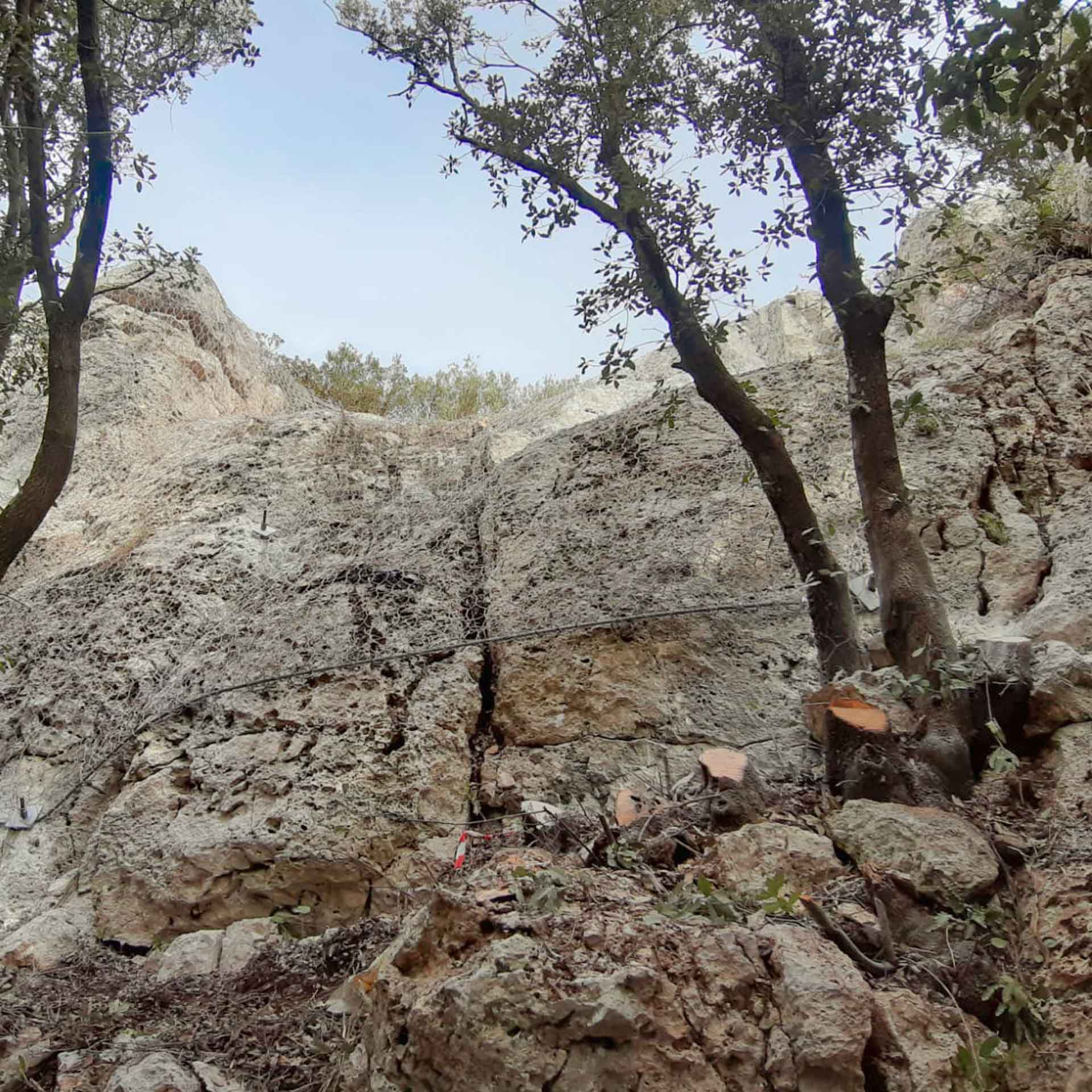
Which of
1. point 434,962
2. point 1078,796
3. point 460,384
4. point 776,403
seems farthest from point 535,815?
point 460,384

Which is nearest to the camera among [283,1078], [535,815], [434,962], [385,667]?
[434,962]

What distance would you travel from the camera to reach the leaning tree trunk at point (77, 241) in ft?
15.7

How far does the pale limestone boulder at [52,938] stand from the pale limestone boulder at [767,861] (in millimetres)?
3435

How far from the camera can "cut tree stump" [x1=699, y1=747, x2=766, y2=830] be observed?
413cm

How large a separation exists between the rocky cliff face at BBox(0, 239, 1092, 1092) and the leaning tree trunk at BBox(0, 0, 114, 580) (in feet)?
6.49

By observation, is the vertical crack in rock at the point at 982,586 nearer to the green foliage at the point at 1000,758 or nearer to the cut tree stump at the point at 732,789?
the green foliage at the point at 1000,758

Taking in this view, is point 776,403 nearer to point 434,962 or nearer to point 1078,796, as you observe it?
point 1078,796

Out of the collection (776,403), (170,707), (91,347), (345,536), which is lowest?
(170,707)

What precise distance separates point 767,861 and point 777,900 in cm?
48

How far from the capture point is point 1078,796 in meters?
3.64

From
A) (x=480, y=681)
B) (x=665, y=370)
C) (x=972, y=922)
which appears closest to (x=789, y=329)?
(x=665, y=370)

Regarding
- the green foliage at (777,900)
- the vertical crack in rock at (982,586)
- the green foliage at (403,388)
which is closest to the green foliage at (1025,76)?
the green foliage at (777,900)

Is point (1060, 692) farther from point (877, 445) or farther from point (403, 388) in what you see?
point (403, 388)

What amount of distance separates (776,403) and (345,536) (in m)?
3.72
